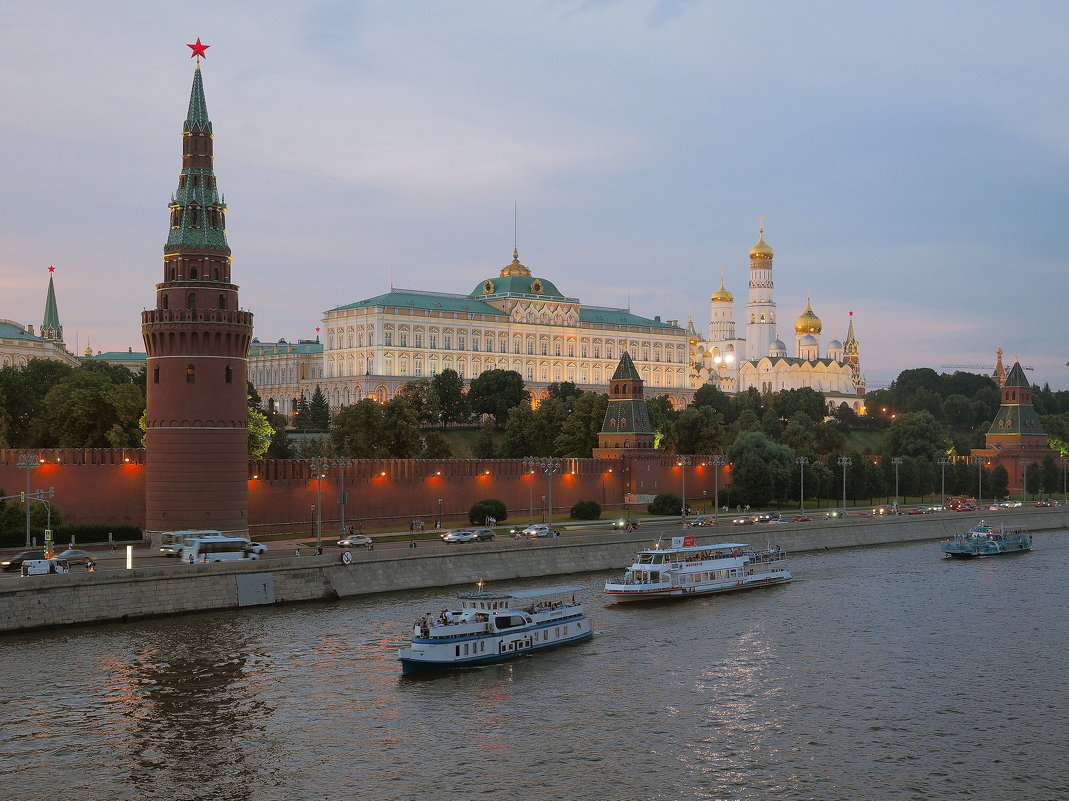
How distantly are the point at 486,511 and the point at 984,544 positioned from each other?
33.4 m

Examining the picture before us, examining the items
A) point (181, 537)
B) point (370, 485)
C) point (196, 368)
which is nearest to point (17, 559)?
point (181, 537)

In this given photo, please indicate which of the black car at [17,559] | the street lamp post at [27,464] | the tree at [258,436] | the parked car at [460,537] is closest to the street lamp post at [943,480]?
the parked car at [460,537]

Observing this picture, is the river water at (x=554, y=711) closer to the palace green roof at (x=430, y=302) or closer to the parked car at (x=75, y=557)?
the parked car at (x=75, y=557)

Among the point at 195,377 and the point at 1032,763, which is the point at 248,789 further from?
the point at 195,377

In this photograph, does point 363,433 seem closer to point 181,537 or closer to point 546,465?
point 546,465

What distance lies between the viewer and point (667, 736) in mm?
39781

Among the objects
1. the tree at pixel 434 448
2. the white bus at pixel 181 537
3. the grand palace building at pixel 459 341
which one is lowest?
the white bus at pixel 181 537

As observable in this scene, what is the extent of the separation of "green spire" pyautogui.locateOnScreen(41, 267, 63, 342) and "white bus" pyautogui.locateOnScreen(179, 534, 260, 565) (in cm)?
12515

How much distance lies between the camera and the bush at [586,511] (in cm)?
9544

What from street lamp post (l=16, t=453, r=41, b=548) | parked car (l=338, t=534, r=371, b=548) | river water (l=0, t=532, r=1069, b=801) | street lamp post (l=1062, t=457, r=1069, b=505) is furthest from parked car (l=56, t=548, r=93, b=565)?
street lamp post (l=1062, t=457, r=1069, b=505)

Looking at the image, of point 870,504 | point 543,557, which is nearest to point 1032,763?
point 543,557

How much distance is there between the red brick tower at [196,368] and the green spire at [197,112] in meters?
0.05

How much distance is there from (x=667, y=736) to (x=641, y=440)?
2784 inches

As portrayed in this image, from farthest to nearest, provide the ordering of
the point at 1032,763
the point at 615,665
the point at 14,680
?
1. the point at 615,665
2. the point at 14,680
3. the point at 1032,763
